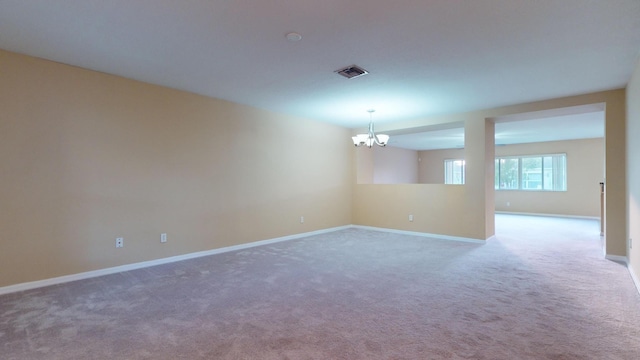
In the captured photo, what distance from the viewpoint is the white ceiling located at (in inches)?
89.5

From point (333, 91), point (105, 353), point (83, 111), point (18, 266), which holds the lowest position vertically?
point (105, 353)

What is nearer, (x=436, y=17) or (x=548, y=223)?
(x=436, y=17)

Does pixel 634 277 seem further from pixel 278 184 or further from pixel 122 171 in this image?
pixel 122 171

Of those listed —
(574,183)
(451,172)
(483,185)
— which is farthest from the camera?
(451,172)

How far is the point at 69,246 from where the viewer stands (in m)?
3.40

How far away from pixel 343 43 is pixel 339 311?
8.06ft

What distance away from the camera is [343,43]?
9.22 feet

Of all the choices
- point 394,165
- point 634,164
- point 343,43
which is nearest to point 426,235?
point 634,164

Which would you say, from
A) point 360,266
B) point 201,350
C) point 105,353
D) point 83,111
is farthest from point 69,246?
point 360,266

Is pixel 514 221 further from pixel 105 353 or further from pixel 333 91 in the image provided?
pixel 105 353

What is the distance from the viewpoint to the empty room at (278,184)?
2.23 metres

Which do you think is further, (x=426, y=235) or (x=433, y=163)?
(x=433, y=163)

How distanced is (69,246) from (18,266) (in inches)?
17.1

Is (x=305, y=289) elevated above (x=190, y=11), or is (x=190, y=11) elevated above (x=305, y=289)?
(x=190, y=11)
